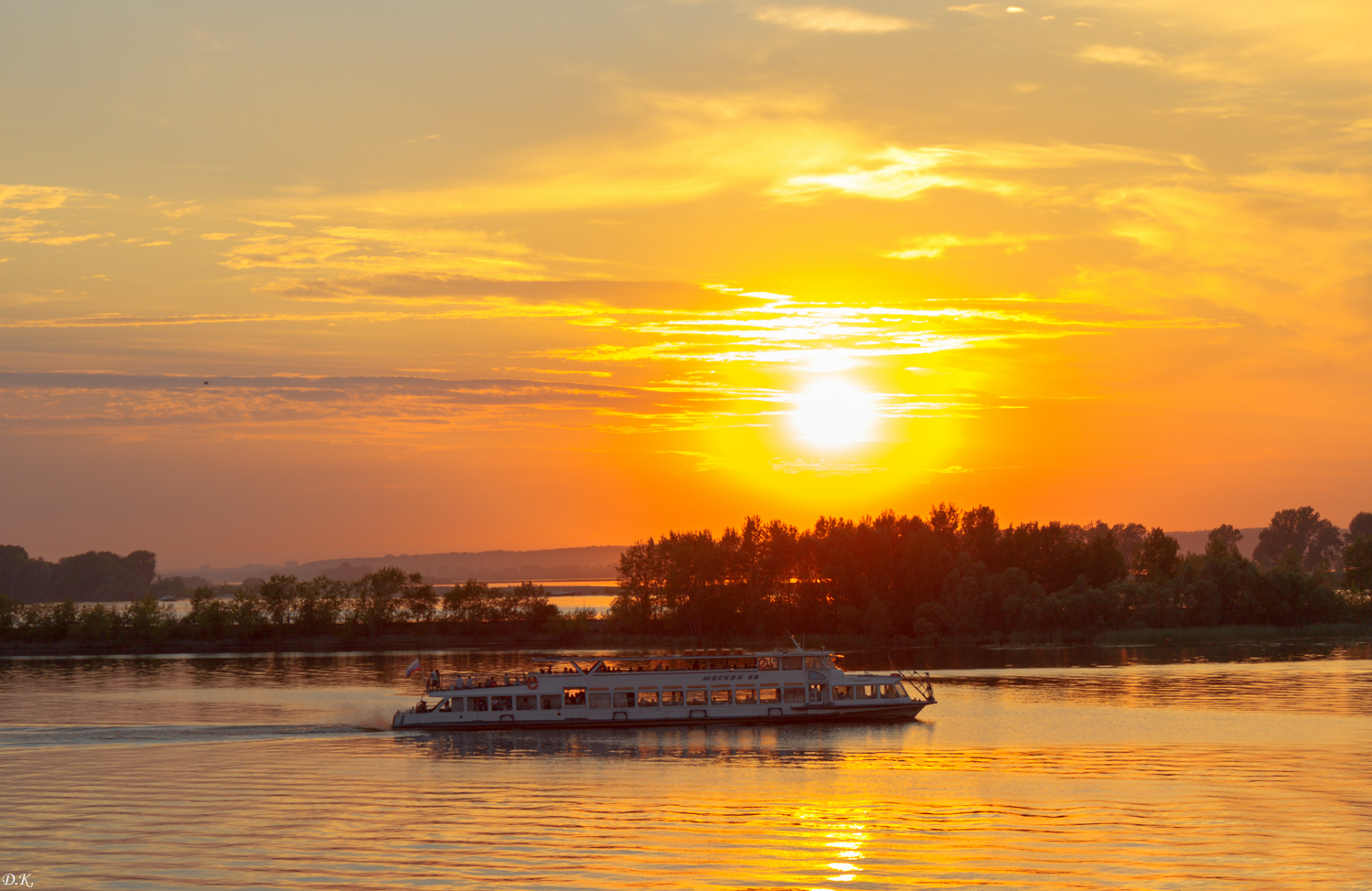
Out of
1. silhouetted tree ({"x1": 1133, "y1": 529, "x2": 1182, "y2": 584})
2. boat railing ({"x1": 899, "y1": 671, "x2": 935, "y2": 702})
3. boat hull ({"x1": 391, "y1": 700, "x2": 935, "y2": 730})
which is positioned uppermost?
silhouetted tree ({"x1": 1133, "y1": 529, "x2": 1182, "y2": 584})

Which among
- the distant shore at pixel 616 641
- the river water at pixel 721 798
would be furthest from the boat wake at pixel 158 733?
the distant shore at pixel 616 641

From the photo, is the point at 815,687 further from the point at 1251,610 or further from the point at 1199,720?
the point at 1251,610

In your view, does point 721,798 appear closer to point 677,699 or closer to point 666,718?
point 666,718

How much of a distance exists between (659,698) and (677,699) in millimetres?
1281

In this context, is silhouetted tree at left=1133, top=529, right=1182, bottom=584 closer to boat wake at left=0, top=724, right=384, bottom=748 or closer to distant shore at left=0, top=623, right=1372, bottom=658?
distant shore at left=0, top=623, right=1372, bottom=658

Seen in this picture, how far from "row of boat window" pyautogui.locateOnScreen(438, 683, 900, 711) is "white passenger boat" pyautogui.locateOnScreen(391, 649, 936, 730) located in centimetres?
7

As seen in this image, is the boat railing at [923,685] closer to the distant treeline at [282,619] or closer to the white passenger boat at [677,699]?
the white passenger boat at [677,699]

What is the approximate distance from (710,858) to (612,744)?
37.4m

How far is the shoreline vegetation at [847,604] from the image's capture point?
557 feet

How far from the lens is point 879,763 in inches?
2489

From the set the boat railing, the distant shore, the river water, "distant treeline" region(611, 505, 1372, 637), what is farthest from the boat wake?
"distant treeline" region(611, 505, 1372, 637)

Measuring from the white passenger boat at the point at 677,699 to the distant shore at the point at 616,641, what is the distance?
83.1 m

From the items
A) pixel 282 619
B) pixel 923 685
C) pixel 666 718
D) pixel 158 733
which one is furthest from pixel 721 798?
pixel 282 619

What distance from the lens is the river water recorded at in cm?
3834
